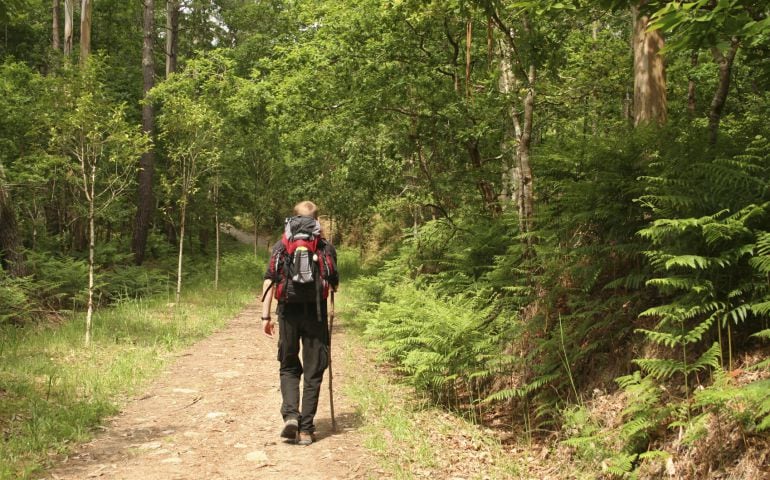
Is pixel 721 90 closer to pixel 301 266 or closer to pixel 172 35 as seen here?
pixel 301 266

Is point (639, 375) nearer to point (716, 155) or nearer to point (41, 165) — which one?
point (716, 155)

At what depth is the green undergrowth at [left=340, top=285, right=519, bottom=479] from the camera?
15.1 ft

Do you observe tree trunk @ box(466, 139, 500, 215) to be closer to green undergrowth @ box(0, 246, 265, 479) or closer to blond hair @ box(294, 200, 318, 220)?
blond hair @ box(294, 200, 318, 220)

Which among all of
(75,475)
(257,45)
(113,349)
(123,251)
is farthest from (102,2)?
(75,475)

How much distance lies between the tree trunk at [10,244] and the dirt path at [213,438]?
18.8 ft

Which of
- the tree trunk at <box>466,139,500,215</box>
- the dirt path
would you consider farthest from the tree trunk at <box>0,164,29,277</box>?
the tree trunk at <box>466,139,500,215</box>

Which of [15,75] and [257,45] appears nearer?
[15,75]

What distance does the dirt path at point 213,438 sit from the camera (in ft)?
14.9

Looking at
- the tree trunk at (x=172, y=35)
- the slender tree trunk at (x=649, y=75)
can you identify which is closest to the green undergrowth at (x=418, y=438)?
the slender tree trunk at (x=649, y=75)

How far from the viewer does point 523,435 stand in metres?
5.42

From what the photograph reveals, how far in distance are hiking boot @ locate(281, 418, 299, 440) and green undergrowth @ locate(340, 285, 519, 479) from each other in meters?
0.70

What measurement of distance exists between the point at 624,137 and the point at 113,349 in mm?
8234

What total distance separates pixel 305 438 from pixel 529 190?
416 centimetres

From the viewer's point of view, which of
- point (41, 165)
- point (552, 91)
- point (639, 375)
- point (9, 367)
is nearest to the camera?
point (639, 375)
